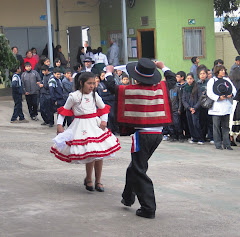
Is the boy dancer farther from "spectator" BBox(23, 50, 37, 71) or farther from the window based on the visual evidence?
the window

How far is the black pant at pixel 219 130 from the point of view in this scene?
1453 centimetres

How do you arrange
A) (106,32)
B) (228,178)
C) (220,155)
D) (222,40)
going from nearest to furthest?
(228,178), (220,155), (106,32), (222,40)

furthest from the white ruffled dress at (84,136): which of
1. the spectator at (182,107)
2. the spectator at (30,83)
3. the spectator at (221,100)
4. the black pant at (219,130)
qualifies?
the spectator at (30,83)

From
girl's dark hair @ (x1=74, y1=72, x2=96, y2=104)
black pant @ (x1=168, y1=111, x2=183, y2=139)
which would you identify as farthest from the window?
girl's dark hair @ (x1=74, y1=72, x2=96, y2=104)

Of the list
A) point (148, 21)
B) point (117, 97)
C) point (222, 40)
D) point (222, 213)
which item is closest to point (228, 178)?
point (222, 213)

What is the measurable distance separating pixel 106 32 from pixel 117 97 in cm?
1856

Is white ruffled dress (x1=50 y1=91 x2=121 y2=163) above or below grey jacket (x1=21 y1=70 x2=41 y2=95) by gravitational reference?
below

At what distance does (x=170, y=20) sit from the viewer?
2461 centimetres

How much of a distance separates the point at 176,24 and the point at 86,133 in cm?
1638

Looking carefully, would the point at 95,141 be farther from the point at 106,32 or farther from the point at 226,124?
the point at 106,32

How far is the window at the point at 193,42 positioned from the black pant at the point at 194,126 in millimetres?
10079

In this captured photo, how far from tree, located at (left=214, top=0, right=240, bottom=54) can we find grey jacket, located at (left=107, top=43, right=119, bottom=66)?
4664mm

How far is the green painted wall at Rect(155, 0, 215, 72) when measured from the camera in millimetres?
24375

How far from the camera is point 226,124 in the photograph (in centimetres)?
1452
